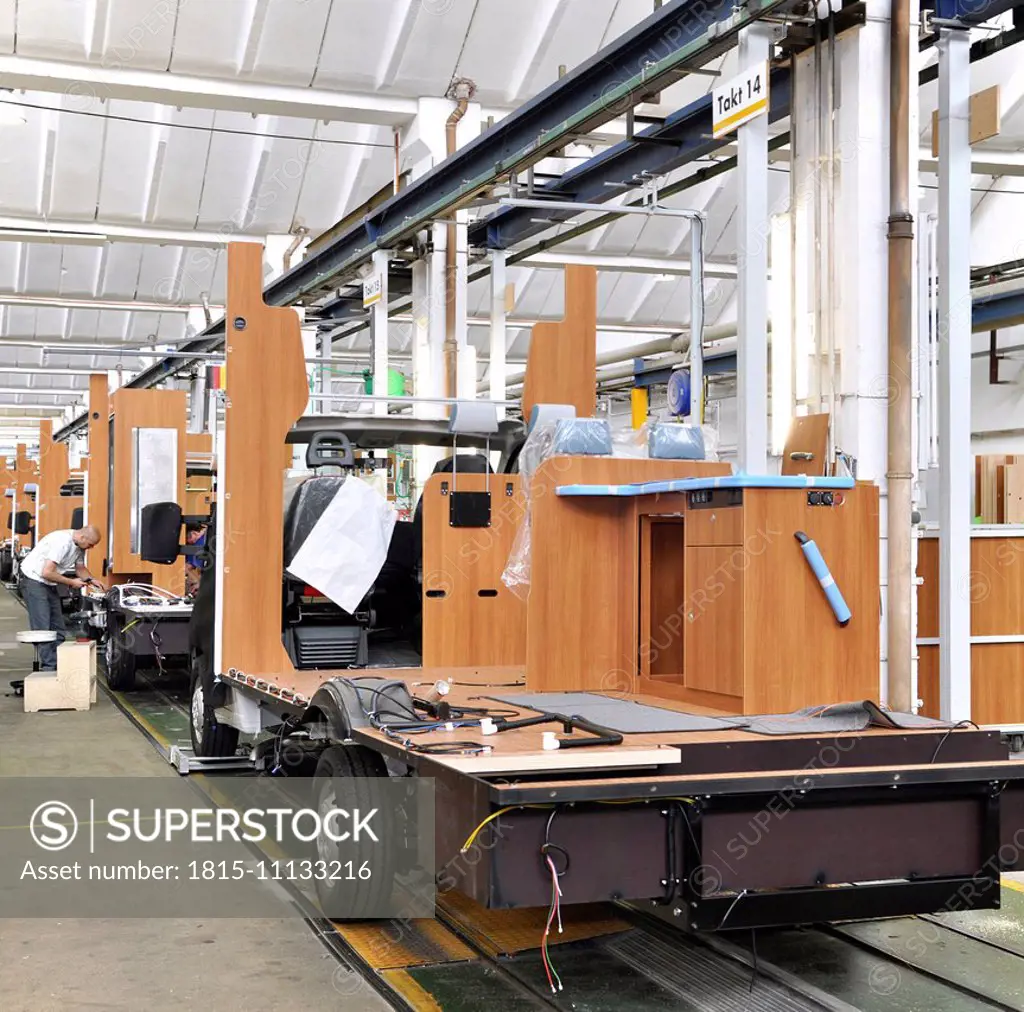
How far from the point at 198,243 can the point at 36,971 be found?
11863 millimetres

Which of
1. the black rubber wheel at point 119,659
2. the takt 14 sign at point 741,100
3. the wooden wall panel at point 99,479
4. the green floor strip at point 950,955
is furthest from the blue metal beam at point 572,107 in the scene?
the black rubber wheel at point 119,659

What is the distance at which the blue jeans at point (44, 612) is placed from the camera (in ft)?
36.1

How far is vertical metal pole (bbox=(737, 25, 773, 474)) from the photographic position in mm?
5332

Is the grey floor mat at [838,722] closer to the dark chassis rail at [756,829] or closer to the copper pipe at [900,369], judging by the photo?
Result: the dark chassis rail at [756,829]

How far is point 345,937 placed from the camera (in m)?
4.25

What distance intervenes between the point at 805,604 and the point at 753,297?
169 cm

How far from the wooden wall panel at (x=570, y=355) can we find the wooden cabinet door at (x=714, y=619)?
278 cm

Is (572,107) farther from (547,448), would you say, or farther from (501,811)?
(501,811)

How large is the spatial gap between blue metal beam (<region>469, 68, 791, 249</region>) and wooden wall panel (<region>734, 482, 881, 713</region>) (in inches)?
112

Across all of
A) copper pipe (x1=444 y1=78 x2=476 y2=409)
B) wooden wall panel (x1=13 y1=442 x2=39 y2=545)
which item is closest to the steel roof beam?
copper pipe (x1=444 y1=78 x2=476 y2=409)

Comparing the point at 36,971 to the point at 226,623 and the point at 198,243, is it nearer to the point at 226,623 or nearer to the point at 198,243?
the point at 226,623

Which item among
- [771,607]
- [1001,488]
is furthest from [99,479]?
[771,607]

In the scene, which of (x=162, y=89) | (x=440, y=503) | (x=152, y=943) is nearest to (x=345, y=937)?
(x=152, y=943)

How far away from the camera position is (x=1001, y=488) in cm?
820
